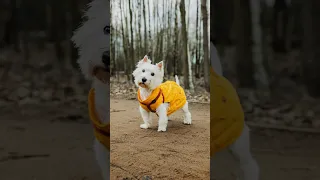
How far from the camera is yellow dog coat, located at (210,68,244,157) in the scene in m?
0.95

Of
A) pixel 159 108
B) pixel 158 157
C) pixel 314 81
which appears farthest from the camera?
pixel 159 108

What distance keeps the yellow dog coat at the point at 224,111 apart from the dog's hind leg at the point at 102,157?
0.37 metres

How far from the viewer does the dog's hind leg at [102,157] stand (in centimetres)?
104

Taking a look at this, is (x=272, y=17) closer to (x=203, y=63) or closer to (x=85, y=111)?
(x=85, y=111)

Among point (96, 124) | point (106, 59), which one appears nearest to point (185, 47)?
point (106, 59)

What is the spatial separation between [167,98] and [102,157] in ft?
4.25

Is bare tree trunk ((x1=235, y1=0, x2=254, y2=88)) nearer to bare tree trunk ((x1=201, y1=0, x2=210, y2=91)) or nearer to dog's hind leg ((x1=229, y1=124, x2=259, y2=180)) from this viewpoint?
dog's hind leg ((x1=229, y1=124, x2=259, y2=180))

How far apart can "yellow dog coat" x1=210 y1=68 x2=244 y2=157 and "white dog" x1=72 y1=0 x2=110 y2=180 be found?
1.19 ft

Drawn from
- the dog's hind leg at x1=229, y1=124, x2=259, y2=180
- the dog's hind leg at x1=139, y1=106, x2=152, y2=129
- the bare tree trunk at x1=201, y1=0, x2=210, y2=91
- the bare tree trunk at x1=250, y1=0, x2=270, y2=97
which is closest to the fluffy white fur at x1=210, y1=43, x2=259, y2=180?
the dog's hind leg at x1=229, y1=124, x2=259, y2=180

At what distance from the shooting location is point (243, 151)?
966 millimetres

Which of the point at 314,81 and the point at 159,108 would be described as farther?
the point at 159,108

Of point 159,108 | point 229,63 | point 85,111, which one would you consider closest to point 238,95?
point 229,63

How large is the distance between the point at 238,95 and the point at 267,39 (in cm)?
20

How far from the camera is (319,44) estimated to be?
3.10ft
